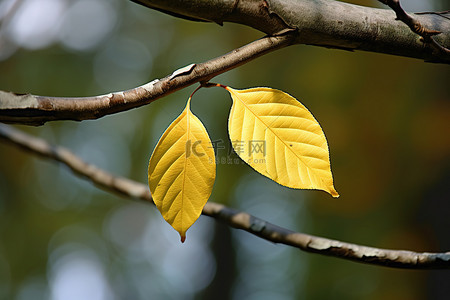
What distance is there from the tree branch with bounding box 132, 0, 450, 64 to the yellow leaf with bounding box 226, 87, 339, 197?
0.08m

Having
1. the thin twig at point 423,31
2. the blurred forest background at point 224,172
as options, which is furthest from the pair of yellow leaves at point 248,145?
the blurred forest background at point 224,172

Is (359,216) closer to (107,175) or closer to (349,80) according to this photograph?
(349,80)

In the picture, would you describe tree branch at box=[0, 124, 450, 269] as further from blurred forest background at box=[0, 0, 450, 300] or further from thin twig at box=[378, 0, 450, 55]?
blurred forest background at box=[0, 0, 450, 300]

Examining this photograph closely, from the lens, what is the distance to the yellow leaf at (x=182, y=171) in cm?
38

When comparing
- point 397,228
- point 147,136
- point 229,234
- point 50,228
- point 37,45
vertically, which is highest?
point 37,45

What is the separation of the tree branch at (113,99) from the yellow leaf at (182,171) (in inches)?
1.7

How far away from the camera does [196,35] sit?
3.90 metres

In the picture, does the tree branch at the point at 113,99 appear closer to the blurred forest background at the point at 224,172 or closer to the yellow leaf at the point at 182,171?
the yellow leaf at the point at 182,171

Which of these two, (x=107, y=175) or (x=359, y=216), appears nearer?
(x=107, y=175)

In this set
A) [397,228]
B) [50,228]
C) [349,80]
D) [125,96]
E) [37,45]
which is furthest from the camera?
[50,228]

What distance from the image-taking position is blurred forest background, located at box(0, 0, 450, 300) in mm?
2826

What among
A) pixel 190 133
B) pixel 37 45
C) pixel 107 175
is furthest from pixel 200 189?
pixel 37 45

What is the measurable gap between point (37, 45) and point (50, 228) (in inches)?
89.0

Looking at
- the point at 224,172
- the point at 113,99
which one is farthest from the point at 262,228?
the point at 224,172
